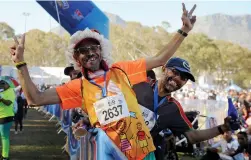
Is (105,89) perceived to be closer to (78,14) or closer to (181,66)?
(181,66)

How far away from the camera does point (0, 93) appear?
350 inches

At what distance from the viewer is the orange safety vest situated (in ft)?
10.1

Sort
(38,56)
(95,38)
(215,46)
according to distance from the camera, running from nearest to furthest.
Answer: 1. (95,38)
2. (215,46)
3. (38,56)

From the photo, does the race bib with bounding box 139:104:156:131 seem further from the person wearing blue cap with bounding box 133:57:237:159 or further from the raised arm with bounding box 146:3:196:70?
the raised arm with bounding box 146:3:196:70

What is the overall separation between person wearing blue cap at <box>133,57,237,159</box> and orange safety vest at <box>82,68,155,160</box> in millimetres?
501

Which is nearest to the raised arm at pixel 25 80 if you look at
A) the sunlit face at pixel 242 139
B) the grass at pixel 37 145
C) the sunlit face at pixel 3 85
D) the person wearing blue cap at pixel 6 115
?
the sunlit face at pixel 242 139

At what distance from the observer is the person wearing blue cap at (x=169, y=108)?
12.1 feet

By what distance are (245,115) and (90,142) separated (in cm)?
867

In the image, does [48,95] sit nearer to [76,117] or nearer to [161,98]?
[161,98]

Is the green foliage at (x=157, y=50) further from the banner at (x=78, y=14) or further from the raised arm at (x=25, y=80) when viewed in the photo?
the raised arm at (x=25, y=80)

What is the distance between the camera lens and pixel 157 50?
85.4 m

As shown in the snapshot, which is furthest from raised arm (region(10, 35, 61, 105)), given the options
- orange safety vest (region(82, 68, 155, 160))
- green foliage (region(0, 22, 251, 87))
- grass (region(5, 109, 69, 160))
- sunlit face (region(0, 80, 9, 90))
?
green foliage (region(0, 22, 251, 87))

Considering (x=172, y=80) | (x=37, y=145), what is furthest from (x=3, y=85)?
(x=172, y=80)

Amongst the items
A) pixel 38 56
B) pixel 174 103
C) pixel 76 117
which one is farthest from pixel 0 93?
pixel 38 56
